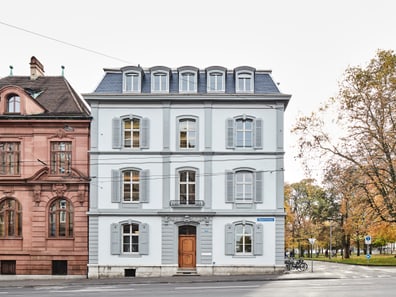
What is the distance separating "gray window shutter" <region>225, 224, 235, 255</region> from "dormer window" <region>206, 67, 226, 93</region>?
8.08m

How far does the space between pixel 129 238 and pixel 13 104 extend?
10.7 m

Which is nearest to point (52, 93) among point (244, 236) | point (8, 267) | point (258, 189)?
point (8, 267)

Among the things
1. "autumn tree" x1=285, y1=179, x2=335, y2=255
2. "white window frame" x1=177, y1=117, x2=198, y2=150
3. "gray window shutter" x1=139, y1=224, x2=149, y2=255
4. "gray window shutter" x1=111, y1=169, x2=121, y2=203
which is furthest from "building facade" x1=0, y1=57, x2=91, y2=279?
"autumn tree" x1=285, y1=179, x2=335, y2=255

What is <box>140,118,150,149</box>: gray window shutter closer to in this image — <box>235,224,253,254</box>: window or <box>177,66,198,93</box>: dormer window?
<box>177,66,198,93</box>: dormer window

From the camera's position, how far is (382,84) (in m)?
34.3

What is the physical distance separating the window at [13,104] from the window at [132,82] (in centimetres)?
654

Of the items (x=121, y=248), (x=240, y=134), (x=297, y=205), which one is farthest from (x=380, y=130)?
(x=297, y=205)

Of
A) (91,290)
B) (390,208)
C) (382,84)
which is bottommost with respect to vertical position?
(91,290)

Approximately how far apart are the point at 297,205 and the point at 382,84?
49.1 meters

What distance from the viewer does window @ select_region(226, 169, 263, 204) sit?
32.7m

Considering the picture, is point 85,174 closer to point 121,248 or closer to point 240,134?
point 121,248

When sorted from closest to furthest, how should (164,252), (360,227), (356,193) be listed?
(164,252) → (356,193) → (360,227)

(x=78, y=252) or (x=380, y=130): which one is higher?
(x=380, y=130)

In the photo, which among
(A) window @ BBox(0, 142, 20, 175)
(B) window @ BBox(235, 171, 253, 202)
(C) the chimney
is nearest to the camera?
(B) window @ BBox(235, 171, 253, 202)
